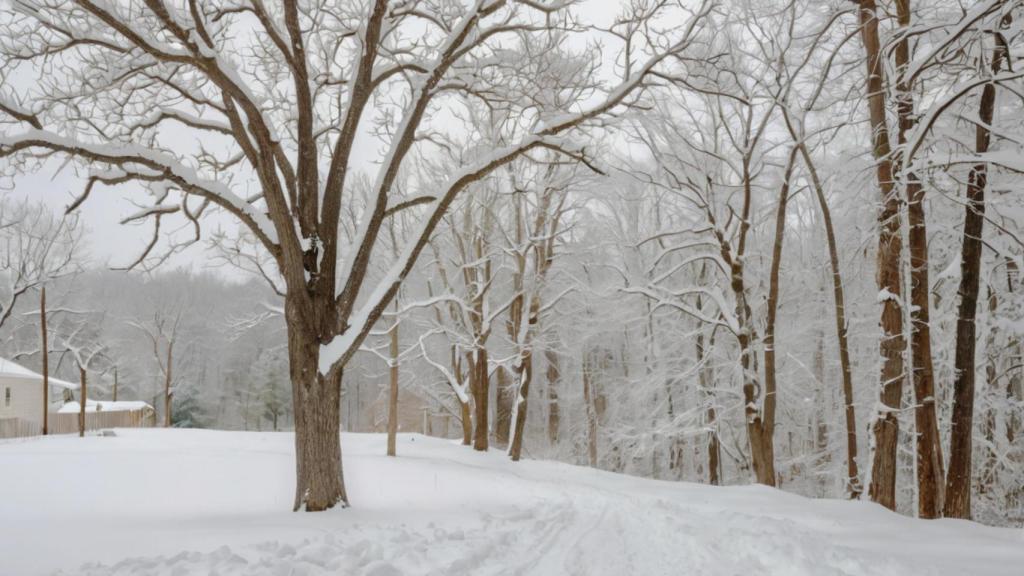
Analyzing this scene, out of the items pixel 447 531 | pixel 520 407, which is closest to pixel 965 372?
pixel 447 531

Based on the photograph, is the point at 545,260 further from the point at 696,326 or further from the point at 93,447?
the point at 93,447

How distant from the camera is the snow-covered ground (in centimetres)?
470

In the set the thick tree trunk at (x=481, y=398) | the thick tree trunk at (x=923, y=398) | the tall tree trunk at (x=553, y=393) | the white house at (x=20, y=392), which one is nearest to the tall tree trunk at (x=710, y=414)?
the thick tree trunk at (x=481, y=398)

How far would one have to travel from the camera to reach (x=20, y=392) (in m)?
32.4

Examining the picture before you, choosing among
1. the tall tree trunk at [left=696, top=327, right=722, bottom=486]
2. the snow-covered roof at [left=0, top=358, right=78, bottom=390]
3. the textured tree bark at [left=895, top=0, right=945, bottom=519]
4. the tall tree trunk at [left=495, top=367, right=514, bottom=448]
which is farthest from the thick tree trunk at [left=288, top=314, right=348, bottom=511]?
the snow-covered roof at [left=0, top=358, right=78, bottom=390]

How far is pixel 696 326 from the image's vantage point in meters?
20.8

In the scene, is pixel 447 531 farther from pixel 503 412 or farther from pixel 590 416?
pixel 503 412

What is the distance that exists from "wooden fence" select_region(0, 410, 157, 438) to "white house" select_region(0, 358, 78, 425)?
1.49m

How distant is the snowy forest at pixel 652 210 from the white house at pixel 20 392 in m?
7.13

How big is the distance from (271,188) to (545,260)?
1278 cm

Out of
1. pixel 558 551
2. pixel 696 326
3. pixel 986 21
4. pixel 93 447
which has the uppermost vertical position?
pixel 986 21

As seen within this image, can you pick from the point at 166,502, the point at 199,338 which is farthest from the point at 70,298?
the point at 166,502

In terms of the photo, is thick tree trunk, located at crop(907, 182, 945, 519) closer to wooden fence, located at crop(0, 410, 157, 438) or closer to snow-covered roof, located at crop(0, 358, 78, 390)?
wooden fence, located at crop(0, 410, 157, 438)

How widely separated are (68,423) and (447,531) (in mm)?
31755
